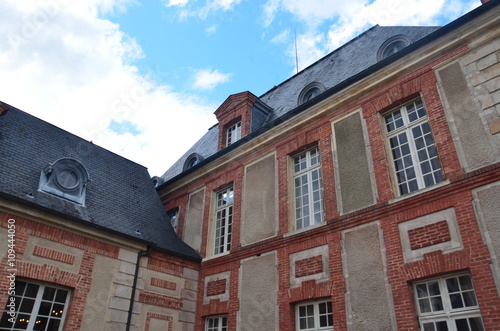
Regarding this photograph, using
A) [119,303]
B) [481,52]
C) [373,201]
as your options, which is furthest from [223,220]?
[481,52]

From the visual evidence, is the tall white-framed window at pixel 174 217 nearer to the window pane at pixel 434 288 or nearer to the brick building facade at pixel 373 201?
the brick building facade at pixel 373 201

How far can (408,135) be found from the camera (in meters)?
7.70

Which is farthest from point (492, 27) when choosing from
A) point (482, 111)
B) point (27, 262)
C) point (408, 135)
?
point (27, 262)

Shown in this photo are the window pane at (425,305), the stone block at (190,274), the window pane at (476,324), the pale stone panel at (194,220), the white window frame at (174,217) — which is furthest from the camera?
the white window frame at (174,217)

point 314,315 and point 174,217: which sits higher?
point 174,217

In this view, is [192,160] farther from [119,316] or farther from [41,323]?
[41,323]

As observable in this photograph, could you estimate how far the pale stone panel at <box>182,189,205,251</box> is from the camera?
37.1 ft

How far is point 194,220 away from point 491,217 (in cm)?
792

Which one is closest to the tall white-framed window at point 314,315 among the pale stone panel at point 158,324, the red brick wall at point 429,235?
the red brick wall at point 429,235

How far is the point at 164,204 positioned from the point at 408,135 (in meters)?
8.38

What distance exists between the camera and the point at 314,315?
25.0ft

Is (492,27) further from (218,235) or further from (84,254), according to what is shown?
(84,254)

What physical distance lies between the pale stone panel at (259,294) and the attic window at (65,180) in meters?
4.45

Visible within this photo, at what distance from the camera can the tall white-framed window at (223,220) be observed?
34.8ft
